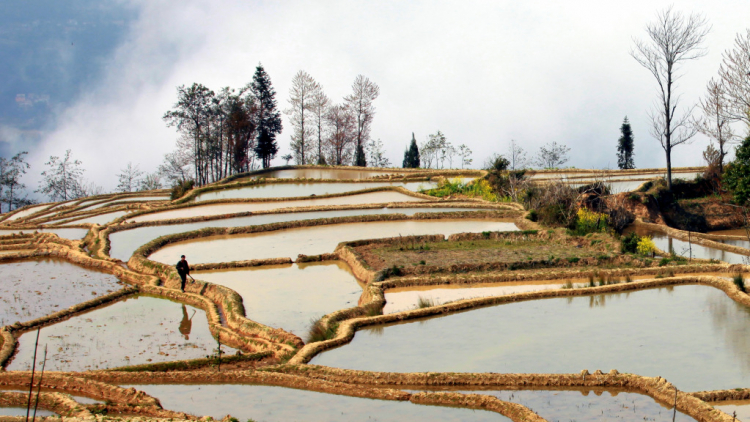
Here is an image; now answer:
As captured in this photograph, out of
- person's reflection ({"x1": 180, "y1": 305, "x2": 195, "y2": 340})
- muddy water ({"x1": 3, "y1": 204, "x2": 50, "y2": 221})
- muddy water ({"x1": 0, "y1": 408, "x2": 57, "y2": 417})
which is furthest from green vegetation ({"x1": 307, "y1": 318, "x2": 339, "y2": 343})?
muddy water ({"x1": 3, "y1": 204, "x2": 50, "y2": 221})

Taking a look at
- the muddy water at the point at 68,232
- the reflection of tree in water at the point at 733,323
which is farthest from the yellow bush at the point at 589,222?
the muddy water at the point at 68,232

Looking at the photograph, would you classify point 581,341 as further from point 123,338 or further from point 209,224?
point 209,224

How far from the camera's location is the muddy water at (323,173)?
3844cm

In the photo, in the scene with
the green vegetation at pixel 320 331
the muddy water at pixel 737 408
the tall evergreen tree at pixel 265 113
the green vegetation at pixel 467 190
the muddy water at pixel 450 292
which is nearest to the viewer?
the muddy water at pixel 737 408

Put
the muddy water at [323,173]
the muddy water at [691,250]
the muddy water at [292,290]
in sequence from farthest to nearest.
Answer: the muddy water at [323,173] < the muddy water at [691,250] < the muddy water at [292,290]

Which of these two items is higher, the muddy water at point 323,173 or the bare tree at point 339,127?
the bare tree at point 339,127

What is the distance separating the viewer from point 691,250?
1891 centimetres

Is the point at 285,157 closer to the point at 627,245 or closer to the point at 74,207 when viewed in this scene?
the point at 74,207

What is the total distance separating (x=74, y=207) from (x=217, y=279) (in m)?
19.9

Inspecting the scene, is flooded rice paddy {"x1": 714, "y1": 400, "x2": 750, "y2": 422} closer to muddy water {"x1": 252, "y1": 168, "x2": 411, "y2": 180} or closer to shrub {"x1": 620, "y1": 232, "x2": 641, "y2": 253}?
shrub {"x1": 620, "y1": 232, "x2": 641, "y2": 253}

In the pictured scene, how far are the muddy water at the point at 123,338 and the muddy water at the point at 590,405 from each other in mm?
5328

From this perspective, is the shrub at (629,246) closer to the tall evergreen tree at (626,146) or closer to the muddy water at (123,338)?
the muddy water at (123,338)

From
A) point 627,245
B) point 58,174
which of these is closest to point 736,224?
point 627,245

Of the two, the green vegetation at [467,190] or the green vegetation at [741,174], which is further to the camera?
the green vegetation at [467,190]
